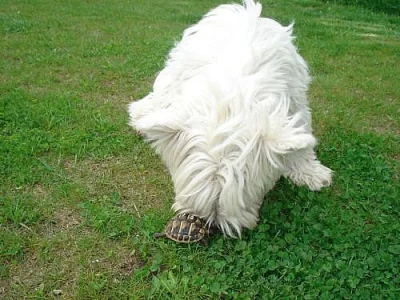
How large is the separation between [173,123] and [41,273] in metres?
1.25

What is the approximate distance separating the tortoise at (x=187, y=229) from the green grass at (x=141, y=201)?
3.1 inches

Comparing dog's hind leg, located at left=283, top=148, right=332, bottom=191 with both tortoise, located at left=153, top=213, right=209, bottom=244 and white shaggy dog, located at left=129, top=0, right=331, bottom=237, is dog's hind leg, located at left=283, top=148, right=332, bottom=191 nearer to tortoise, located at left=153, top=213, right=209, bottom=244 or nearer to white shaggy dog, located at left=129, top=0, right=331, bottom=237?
white shaggy dog, located at left=129, top=0, right=331, bottom=237

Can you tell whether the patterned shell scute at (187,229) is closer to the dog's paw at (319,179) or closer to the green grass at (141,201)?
the green grass at (141,201)

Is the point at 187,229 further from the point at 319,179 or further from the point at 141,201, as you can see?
the point at 319,179

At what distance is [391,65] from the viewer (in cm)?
714

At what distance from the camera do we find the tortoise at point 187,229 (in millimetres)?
3053

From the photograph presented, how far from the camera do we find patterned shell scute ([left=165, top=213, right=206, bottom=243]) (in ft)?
10.0

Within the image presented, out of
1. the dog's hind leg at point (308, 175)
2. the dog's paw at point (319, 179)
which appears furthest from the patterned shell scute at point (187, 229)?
the dog's paw at point (319, 179)

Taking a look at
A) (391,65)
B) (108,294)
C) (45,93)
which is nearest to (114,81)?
(45,93)

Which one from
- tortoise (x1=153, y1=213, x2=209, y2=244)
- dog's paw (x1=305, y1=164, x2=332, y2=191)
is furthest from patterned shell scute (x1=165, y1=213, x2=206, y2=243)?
dog's paw (x1=305, y1=164, x2=332, y2=191)

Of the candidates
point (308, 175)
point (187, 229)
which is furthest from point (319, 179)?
point (187, 229)

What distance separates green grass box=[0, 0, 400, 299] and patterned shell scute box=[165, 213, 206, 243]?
0.08 m

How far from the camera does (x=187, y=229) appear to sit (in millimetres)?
3074

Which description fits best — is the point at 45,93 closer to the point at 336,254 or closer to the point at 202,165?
the point at 202,165
